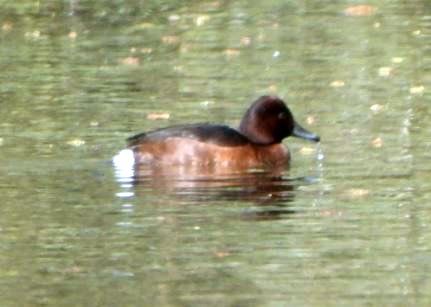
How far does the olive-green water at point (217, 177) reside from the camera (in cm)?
1033

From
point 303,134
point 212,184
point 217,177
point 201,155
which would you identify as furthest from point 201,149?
point 212,184

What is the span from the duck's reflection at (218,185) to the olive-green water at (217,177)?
0.10 ft

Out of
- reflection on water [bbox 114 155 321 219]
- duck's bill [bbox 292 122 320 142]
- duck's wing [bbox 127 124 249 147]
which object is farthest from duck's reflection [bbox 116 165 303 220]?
duck's bill [bbox 292 122 320 142]

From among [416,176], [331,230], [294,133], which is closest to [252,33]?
[294,133]

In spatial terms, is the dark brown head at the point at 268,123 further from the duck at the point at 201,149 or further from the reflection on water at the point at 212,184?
the reflection on water at the point at 212,184

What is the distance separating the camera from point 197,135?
14500 millimetres

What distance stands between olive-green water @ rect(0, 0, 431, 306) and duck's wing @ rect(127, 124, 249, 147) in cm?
29

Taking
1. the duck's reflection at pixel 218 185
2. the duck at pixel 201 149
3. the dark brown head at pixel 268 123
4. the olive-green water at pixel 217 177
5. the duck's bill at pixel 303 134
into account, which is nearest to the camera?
the olive-green water at pixel 217 177

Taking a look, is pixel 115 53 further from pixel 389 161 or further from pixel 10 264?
pixel 10 264

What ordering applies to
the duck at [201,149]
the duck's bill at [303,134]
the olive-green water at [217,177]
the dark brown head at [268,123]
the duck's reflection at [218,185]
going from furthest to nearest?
the dark brown head at [268,123] → the duck's bill at [303,134] → the duck at [201,149] → the duck's reflection at [218,185] → the olive-green water at [217,177]

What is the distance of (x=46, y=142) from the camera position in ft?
49.0

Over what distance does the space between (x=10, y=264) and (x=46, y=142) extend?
420 cm

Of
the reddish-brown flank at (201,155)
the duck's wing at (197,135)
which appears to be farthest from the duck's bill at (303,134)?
the duck's wing at (197,135)

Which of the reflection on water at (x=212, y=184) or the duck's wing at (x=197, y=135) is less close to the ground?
the duck's wing at (x=197, y=135)
